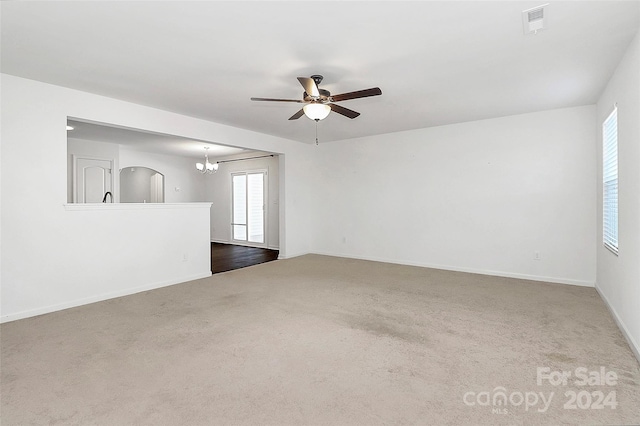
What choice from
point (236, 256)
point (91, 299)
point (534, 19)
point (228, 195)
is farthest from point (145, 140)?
point (534, 19)

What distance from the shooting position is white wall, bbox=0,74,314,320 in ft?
11.0

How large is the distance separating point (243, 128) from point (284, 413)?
16.3 ft

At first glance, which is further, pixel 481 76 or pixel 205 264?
pixel 205 264

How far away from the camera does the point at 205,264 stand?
17.5 feet

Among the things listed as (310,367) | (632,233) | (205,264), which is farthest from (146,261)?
(632,233)

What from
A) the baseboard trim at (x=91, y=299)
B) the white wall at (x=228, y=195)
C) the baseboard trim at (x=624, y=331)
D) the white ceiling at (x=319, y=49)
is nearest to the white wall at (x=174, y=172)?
the white wall at (x=228, y=195)

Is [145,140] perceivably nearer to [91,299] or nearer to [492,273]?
[91,299]

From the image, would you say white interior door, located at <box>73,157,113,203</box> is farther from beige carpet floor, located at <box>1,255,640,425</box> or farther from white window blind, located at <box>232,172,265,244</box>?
beige carpet floor, located at <box>1,255,640,425</box>

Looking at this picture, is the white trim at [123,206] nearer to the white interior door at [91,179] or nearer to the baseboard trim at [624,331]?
the white interior door at [91,179]

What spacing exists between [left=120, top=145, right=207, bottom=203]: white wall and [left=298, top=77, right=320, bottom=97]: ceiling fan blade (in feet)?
21.4

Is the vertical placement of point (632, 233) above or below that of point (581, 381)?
above

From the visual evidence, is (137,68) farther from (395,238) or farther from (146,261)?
(395,238)

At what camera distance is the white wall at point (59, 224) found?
11.0 ft

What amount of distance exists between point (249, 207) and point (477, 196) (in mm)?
5576
